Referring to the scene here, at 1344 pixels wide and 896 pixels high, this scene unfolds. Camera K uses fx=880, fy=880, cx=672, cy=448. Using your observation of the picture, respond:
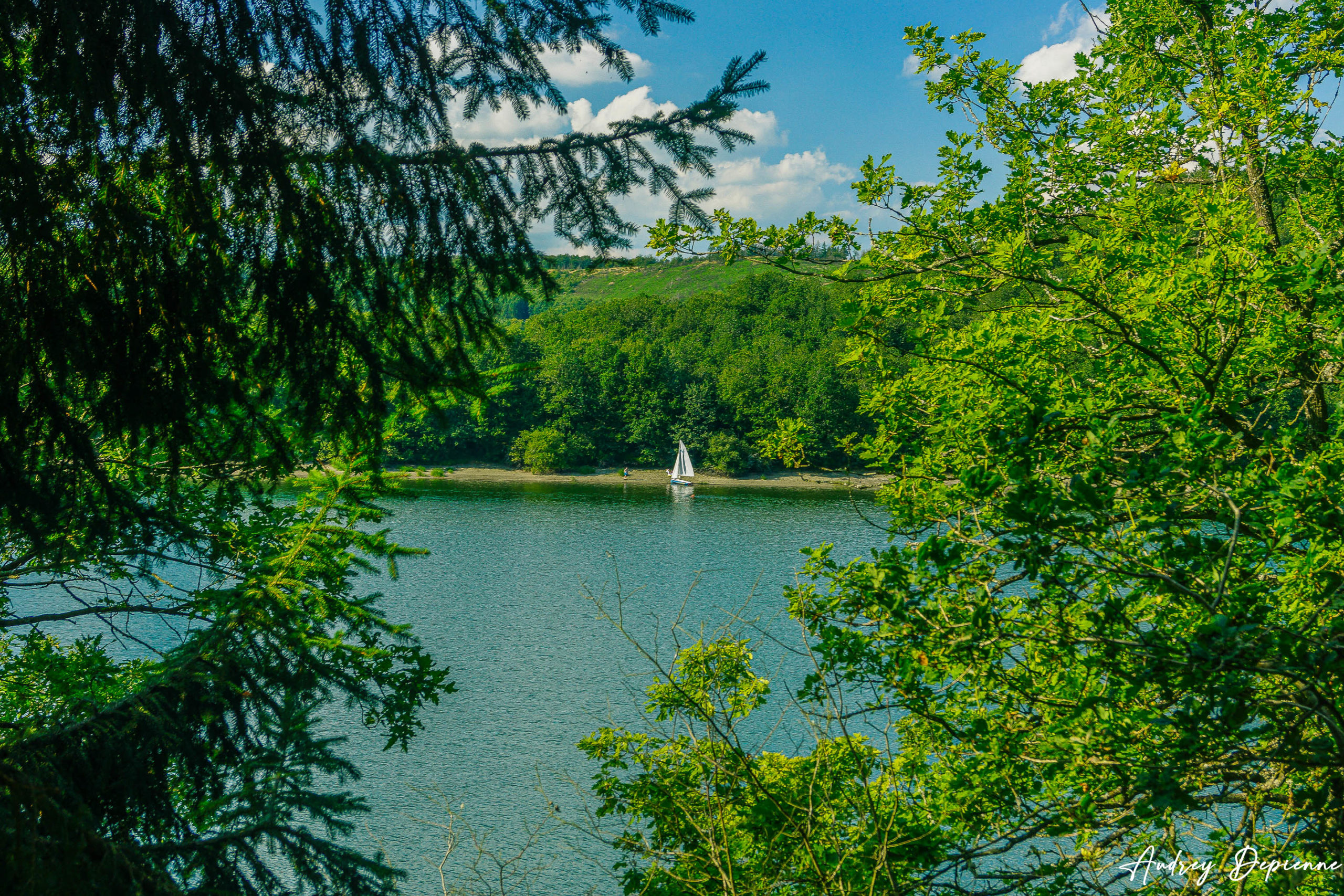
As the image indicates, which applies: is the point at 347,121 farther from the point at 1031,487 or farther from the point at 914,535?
the point at 914,535

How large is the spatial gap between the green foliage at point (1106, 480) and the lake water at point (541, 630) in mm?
1005

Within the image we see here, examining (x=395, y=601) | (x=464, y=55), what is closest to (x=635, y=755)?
(x=464, y=55)

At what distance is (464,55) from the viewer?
2.65m

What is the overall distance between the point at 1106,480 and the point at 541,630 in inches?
694

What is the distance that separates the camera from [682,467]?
55781mm

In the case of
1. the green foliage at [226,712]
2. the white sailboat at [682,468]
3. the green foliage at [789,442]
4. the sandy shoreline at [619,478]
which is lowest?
the sandy shoreline at [619,478]

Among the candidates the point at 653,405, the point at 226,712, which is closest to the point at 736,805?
the point at 226,712

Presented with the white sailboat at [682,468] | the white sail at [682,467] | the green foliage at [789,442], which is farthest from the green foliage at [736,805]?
the white sail at [682,467]

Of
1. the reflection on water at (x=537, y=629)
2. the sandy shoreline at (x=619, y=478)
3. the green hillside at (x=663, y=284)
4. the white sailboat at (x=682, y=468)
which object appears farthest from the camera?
the green hillside at (x=663, y=284)

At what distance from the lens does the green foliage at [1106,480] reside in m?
2.78

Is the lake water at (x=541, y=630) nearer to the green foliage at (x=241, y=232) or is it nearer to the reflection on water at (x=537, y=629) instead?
the reflection on water at (x=537, y=629)

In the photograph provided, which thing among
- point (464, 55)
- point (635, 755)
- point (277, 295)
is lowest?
point (635, 755)

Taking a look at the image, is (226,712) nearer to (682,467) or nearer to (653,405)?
(682,467)

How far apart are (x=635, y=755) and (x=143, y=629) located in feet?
48.2
